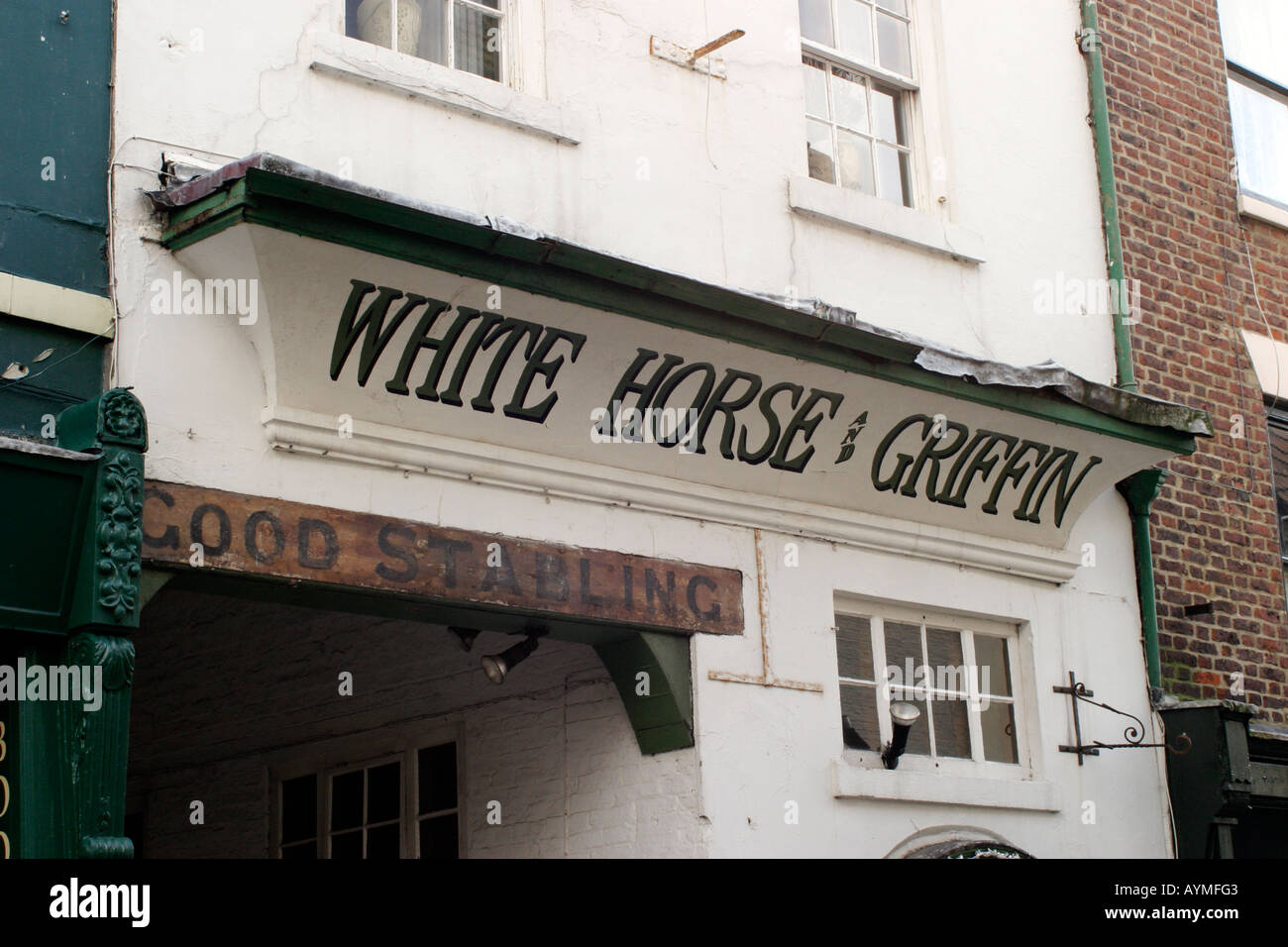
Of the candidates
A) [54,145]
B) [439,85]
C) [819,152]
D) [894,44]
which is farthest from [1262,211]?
[54,145]

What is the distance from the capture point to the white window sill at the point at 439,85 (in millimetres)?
7094

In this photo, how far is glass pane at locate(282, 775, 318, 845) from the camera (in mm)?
9609

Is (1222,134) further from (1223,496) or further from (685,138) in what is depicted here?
(685,138)

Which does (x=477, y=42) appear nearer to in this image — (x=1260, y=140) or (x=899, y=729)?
(x=899, y=729)

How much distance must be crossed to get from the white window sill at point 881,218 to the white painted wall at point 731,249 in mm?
61

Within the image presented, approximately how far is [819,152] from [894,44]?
1081 mm

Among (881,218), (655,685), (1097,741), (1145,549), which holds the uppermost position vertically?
(881,218)

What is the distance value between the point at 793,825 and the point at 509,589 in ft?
5.89

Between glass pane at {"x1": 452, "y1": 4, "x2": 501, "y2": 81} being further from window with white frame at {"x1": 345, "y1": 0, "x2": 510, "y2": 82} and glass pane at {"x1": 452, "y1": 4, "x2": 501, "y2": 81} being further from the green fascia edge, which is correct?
the green fascia edge

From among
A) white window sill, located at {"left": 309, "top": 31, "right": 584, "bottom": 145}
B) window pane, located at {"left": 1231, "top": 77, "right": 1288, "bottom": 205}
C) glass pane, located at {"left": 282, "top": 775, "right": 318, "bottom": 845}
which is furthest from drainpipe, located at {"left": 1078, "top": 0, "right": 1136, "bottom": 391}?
glass pane, located at {"left": 282, "top": 775, "right": 318, "bottom": 845}

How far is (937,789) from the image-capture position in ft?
27.6

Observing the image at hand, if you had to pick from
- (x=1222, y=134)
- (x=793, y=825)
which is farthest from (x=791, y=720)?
(x=1222, y=134)

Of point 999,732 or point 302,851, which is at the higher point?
point 999,732

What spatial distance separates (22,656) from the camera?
5836mm
